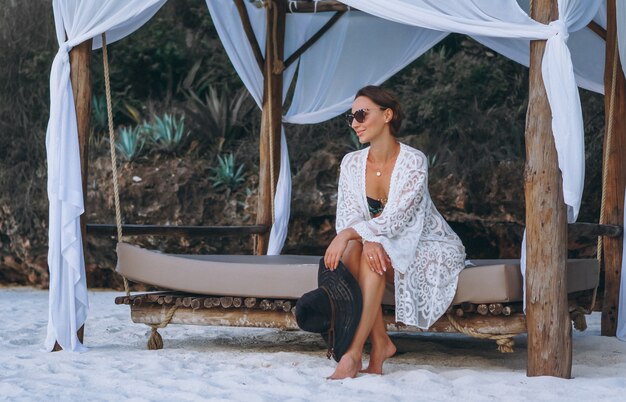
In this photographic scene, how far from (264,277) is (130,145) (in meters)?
4.71

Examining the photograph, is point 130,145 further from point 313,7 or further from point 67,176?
point 67,176

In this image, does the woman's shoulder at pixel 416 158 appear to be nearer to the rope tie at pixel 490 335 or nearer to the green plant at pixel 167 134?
the rope tie at pixel 490 335

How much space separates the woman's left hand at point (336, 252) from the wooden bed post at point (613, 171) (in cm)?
233

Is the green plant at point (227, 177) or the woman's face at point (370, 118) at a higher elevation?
the woman's face at point (370, 118)

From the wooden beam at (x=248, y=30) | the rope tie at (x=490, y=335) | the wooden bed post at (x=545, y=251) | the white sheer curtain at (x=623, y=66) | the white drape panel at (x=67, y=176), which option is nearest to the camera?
the wooden bed post at (x=545, y=251)

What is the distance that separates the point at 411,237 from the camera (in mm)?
4457

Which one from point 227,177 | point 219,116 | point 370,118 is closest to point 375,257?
point 370,118

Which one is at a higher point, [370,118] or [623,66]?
[623,66]

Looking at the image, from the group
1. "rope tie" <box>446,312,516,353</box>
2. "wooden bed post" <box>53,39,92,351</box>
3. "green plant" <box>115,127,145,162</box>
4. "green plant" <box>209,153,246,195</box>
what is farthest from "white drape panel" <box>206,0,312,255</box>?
"green plant" <box>115,127,145,162</box>

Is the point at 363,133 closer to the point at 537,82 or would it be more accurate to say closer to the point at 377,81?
the point at 537,82

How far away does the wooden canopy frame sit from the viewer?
4297 mm

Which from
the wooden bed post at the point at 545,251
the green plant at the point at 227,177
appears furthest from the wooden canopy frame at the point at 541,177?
the green plant at the point at 227,177

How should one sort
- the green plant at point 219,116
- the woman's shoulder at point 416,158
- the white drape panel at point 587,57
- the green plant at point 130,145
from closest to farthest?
the woman's shoulder at point 416,158 → the white drape panel at point 587,57 → the green plant at point 130,145 → the green plant at point 219,116

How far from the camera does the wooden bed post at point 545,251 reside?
Answer: 14.1 feet
